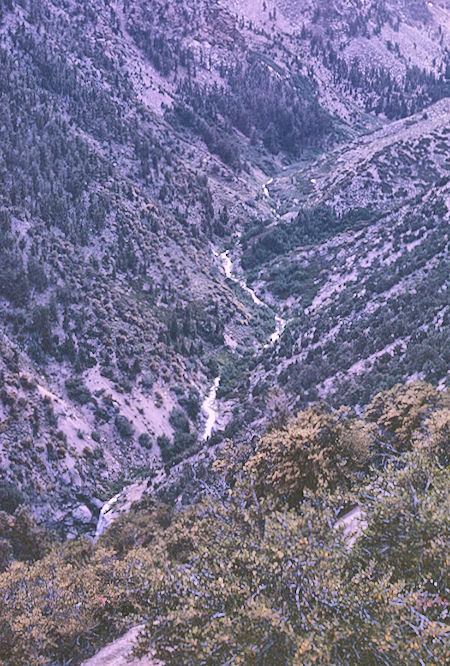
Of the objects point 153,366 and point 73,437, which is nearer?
point 73,437

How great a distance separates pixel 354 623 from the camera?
39.3 feet

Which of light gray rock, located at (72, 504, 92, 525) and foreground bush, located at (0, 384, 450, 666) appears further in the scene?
light gray rock, located at (72, 504, 92, 525)

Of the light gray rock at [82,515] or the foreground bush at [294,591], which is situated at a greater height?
the foreground bush at [294,591]

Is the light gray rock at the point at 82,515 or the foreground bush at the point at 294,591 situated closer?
the foreground bush at the point at 294,591

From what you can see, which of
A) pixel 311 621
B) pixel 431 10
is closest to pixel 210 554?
pixel 311 621

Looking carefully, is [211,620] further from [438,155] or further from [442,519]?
[438,155]

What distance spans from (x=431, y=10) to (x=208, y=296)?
161 m

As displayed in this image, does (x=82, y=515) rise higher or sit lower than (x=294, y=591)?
lower

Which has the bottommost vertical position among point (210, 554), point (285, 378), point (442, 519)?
point (285, 378)

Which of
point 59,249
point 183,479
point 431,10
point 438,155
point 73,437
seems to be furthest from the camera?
point 431,10

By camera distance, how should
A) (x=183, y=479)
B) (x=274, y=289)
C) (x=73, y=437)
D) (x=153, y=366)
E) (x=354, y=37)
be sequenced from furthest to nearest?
(x=354, y=37) < (x=274, y=289) < (x=153, y=366) < (x=73, y=437) < (x=183, y=479)

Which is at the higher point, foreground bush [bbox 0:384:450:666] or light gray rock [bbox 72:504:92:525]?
foreground bush [bbox 0:384:450:666]

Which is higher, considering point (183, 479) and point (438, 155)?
point (438, 155)

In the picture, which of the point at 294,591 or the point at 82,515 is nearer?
the point at 294,591
